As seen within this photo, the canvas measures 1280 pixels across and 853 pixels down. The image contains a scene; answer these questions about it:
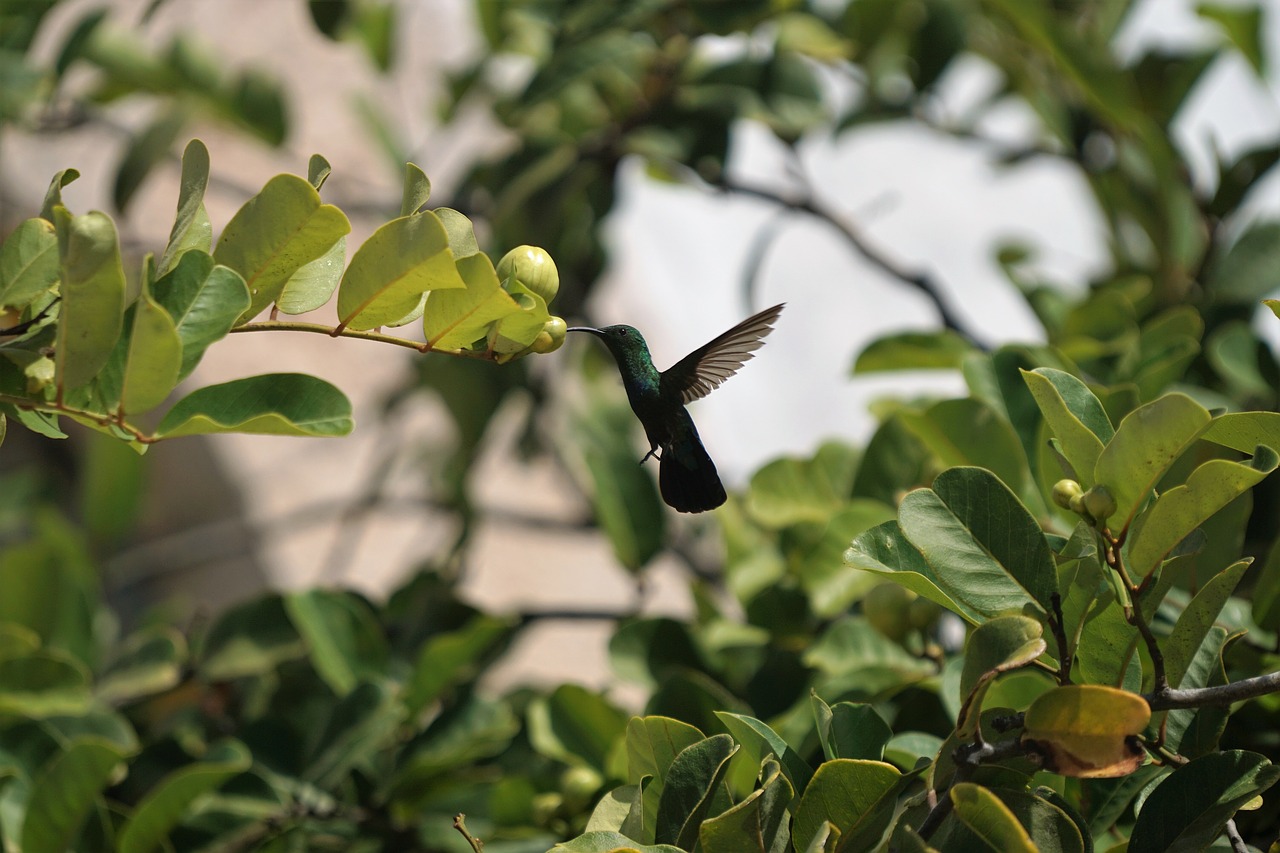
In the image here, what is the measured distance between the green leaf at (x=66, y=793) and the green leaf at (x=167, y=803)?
0.10ft

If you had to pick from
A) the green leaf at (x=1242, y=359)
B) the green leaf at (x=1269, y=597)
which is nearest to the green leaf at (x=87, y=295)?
the green leaf at (x=1269, y=597)

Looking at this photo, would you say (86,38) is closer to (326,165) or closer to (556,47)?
(556,47)

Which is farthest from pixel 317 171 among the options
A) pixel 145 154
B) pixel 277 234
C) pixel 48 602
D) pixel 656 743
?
pixel 145 154

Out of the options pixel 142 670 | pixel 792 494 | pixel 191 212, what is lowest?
pixel 142 670

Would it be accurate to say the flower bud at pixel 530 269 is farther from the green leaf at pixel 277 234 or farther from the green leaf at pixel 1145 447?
the green leaf at pixel 1145 447

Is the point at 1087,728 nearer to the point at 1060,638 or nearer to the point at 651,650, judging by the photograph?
the point at 1060,638

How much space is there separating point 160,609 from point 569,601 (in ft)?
3.47

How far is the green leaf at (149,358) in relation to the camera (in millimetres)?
454

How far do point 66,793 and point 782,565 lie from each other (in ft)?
1.85

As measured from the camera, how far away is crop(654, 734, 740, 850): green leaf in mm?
489

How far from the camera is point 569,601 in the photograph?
91.0 inches

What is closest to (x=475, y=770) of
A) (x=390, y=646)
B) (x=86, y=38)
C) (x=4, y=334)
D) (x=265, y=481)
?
(x=390, y=646)

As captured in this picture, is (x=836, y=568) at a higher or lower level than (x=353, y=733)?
higher

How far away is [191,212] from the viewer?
49 cm
